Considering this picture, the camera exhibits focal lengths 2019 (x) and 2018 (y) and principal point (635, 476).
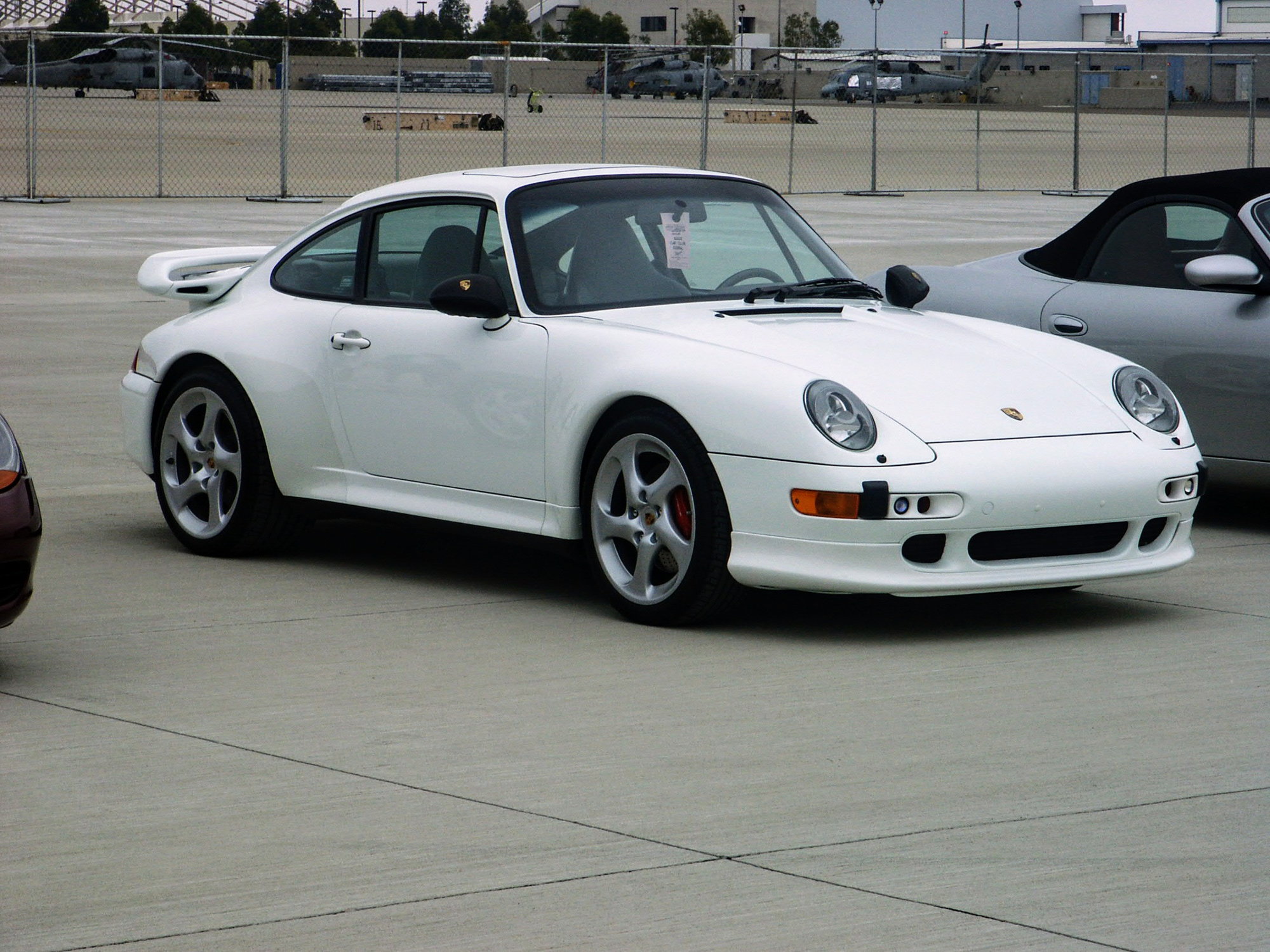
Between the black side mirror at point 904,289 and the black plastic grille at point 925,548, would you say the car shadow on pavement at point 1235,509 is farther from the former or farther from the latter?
the black plastic grille at point 925,548

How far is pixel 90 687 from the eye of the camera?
5242 millimetres

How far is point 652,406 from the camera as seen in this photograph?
596cm

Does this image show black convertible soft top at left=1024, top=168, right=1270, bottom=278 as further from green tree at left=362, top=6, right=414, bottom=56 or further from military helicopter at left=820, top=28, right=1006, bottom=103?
green tree at left=362, top=6, right=414, bottom=56

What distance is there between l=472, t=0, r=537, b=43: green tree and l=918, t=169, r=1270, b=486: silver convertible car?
131 metres

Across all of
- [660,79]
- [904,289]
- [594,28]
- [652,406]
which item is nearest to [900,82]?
[660,79]

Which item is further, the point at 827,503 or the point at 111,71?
the point at 111,71

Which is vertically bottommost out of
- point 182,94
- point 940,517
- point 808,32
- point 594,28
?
point 940,517

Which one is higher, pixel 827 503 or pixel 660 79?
pixel 660 79

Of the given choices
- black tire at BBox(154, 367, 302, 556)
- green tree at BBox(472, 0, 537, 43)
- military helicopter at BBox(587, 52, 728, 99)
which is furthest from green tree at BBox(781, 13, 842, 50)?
black tire at BBox(154, 367, 302, 556)

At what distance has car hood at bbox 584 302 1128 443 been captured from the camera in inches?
229

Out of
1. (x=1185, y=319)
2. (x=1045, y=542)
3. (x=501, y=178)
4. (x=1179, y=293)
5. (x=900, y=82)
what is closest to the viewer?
(x=1045, y=542)

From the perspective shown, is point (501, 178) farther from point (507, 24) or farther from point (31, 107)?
point (507, 24)

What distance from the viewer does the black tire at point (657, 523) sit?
5.80 meters

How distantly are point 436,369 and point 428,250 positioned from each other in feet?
1.78
